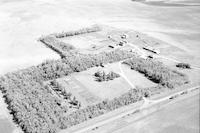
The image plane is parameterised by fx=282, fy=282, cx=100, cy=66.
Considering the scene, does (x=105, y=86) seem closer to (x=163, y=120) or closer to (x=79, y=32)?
(x=163, y=120)

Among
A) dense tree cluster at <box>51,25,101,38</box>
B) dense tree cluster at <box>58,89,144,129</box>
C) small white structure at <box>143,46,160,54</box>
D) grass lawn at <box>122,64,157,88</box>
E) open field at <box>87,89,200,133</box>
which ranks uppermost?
dense tree cluster at <box>51,25,101,38</box>

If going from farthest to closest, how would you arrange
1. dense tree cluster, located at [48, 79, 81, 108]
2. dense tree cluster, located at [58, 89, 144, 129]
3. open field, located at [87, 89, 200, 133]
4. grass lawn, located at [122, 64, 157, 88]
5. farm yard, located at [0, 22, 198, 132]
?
grass lawn, located at [122, 64, 157, 88]
dense tree cluster, located at [48, 79, 81, 108]
farm yard, located at [0, 22, 198, 132]
dense tree cluster, located at [58, 89, 144, 129]
open field, located at [87, 89, 200, 133]

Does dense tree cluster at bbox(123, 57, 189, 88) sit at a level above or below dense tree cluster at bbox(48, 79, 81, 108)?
above

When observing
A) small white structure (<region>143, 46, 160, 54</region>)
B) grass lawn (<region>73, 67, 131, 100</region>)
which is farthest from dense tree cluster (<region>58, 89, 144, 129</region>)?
small white structure (<region>143, 46, 160, 54</region>)

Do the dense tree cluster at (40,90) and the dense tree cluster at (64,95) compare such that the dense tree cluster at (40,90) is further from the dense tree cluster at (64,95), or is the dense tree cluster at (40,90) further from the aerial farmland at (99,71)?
the dense tree cluster at (64,95)

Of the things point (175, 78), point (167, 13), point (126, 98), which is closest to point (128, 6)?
point (167, 13)

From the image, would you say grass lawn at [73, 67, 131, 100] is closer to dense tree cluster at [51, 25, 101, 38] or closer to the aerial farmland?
the aerial farmland

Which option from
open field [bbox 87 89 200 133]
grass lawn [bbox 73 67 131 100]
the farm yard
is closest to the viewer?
open field [bbox 87 89 200 133]

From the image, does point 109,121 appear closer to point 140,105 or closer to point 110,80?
→ point 140,105
